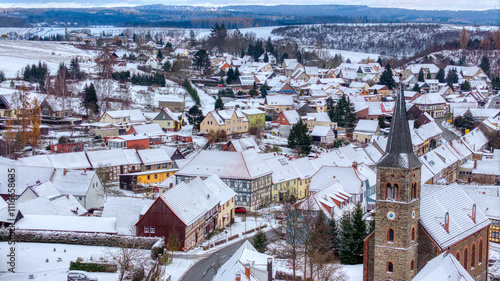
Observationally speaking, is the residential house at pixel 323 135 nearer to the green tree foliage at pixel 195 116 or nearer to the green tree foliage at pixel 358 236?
the green tree foliage at pixel 195 116

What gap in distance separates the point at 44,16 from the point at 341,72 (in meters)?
113

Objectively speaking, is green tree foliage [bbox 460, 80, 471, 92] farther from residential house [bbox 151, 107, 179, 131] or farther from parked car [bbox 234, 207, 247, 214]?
parked car [bbox 234, 207, 247, 214]

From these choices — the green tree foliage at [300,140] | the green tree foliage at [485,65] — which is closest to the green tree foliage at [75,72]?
the green tree foliage at [300,140]

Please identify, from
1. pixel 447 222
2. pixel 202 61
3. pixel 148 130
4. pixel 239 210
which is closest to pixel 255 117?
pixel 148 130

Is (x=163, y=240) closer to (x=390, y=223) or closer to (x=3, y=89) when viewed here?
(x=390, y=223)

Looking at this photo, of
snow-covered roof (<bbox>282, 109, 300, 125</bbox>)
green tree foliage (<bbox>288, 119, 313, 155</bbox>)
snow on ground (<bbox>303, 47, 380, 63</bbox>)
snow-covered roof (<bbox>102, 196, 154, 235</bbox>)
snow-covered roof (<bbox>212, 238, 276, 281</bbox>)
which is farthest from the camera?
snow on ground (<bbox>303, 47, 380, 63</bbox>)

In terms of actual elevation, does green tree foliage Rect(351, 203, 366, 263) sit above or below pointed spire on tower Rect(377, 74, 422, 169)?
below

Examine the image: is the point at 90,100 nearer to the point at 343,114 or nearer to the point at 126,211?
the point at 343,114

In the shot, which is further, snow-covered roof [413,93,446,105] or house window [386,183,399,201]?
snow-covered roof [413,93,446,105]

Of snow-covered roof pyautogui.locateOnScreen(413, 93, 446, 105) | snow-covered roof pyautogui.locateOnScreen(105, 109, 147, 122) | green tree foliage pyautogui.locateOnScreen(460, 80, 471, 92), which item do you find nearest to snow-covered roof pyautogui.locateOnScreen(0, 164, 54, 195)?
snow-covered roof pyautogui.locateOnScreen(105, 109, 147, 122)

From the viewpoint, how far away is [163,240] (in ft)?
124

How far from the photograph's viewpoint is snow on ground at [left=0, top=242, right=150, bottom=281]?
3098 centimetres

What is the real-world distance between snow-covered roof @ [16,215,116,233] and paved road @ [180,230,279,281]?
6454mm

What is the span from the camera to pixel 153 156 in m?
61.8
